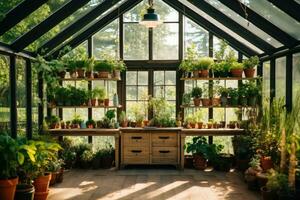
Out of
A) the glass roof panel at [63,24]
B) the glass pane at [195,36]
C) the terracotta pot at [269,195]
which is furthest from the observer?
the glass pane at [195,36]

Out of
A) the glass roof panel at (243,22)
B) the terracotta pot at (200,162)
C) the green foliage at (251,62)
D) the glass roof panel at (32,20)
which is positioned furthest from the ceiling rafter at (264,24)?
the terracotta pot at (200,162)

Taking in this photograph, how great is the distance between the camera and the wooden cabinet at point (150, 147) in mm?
8219

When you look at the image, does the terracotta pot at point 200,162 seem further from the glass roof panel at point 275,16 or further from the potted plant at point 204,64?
the glass roof panel at point 275,16

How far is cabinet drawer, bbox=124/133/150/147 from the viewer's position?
826 cm

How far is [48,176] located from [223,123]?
418 centimetres

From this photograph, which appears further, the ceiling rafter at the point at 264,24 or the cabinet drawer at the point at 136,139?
the cabinet drawer at the point at 136,139

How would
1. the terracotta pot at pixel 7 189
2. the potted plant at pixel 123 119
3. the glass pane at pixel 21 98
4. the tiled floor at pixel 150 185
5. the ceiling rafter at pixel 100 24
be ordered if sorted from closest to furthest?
→ the terracotta pot at pixel 7 189 → the tiled floor at pixel 150 185 → the glass pane at pixel 21 98 → the potted plant at pixel 123 119 → the ceiling rafter at pixel 100 24

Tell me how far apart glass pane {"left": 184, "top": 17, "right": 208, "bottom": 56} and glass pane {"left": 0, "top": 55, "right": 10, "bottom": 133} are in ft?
13.6

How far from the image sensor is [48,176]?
590 cm

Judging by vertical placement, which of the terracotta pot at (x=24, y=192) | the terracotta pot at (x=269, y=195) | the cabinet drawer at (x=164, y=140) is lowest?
the terracotta pot at (x=269, y=195)

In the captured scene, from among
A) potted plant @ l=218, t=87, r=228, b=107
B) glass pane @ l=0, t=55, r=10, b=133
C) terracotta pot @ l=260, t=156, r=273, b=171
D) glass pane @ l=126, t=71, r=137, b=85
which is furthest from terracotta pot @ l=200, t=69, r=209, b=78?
glass pane @ l=0, t=55, r=10, b=133

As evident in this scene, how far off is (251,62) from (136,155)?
309 centimetres

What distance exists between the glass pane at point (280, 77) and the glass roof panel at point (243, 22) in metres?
0.33

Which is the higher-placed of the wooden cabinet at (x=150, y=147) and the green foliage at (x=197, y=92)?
the green foliage at (x=197, y=92)
